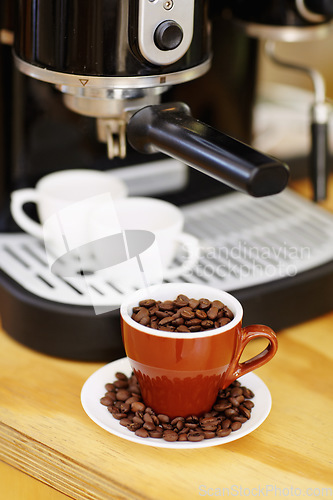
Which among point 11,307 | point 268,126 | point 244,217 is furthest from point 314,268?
point 268,126

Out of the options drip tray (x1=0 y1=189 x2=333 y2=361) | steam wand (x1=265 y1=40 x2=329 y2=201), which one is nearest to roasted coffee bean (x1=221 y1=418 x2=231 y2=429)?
drip tray (x1=0 y1=189 x2=333 y2=361)

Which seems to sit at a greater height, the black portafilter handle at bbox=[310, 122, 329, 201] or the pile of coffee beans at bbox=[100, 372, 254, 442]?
the black portafilter handle at bbox=[310, 122, 329, 201]

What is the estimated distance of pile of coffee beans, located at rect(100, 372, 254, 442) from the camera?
0.48 metres

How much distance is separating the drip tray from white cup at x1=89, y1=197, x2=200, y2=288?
0.01 metres

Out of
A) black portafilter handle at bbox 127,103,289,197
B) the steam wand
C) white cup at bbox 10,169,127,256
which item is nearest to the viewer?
black portafilter handle at bbox 127,103,289,197

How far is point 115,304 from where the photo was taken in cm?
56

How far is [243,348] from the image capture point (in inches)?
19.8

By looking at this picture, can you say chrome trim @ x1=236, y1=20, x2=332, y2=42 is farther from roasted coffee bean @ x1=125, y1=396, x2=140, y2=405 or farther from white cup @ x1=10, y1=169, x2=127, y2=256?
roasted coffee bean @ x1=125, y1=396, x2=140, y2=405

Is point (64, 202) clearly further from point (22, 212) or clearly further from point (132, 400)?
point (132, 400)

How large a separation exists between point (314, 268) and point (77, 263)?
0.19m

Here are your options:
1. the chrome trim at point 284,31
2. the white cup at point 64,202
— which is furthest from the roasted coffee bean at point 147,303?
the chrome trim at point 284,31

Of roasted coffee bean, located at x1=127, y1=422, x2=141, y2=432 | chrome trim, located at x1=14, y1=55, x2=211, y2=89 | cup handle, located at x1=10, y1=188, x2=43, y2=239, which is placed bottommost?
roasted coffee bean, located at x1=127, y1=422, x2=141, y2=432

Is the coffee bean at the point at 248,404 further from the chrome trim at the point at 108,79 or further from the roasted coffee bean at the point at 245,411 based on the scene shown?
the chrome trim at the point at 108,79

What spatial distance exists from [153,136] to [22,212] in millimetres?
209
